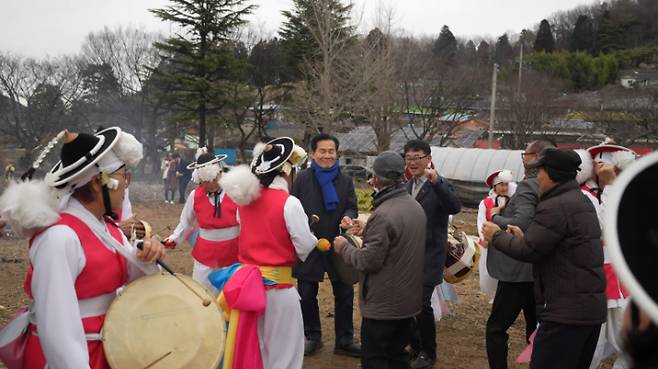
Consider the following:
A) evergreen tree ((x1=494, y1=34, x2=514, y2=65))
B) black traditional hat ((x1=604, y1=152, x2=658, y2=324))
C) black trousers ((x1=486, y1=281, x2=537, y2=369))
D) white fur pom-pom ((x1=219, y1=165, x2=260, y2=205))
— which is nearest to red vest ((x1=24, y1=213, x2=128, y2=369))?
white fur pom-pom ((x1=219, y1=165, x2=260, y2=205))

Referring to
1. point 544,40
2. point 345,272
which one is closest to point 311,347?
point 345,272

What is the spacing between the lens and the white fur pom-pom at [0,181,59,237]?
2631 mm

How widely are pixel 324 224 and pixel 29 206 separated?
3799 mm

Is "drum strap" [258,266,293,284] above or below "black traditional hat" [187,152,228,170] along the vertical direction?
below

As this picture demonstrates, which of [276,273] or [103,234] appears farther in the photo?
[276,273]

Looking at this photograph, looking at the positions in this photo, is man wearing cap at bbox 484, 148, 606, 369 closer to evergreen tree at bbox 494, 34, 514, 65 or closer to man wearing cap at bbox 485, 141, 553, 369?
man wearing cap at bbox 485, 141, 553, 369

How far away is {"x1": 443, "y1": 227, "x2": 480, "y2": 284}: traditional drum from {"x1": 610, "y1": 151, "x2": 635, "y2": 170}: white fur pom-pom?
1.72 metres

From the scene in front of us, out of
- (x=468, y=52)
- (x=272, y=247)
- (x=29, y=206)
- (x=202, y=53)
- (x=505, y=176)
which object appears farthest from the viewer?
(x=468, y=52)

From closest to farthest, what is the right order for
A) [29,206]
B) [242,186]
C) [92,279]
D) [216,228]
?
1. [29,206]
2. [92,279]
3. [242,186]
4. [216,228]

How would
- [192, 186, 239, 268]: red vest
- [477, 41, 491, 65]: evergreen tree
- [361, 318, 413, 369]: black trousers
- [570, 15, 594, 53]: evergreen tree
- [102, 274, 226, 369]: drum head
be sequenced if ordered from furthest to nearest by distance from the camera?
[570, 15, 594, 53]: evergreen tree
[477, 41, 491, 65]: evergreen tree
[192, 186, 239, 268]: red vest
[361, 318, 413, 369]: black trousers
[102, 274, 226, 369]: drum head

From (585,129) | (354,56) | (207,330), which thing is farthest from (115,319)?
(585,129)

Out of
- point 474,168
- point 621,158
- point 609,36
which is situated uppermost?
point 609,36

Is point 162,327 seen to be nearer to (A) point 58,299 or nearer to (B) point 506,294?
(A) point 58,299

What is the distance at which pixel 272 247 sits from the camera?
4766 mm
